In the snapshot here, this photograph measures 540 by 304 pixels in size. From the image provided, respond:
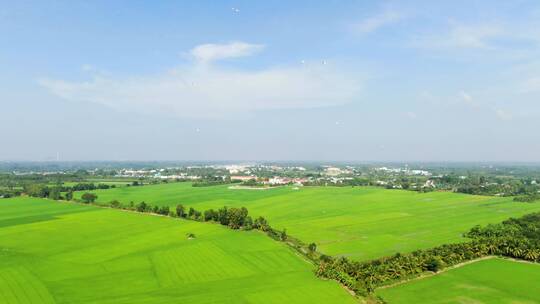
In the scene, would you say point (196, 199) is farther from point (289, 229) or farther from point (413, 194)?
point (413, 194)

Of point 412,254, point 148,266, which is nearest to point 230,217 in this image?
point 148,266

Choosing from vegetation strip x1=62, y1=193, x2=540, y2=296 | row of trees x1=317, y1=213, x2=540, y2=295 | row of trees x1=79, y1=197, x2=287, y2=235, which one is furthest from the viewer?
row of trees x1=79, y1=197, x2=287, y2=235

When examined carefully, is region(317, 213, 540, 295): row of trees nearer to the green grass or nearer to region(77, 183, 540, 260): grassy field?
the green grass

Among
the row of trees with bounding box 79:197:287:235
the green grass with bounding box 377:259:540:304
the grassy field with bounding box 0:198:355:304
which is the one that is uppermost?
the row of trees with bounding box 79:197:287:235

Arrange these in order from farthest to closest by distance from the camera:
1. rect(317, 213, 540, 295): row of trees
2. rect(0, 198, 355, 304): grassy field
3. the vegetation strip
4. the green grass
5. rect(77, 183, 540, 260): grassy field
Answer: rect(77, 183, 540, 260): grassy field, the vegetation strip, rect(317, 213, 540, 295): row of trees, the green grass, rect(0, 198, 355, 304): grassy field

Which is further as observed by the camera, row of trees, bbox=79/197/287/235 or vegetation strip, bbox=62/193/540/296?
row of trees, bbox=79/197/287/235

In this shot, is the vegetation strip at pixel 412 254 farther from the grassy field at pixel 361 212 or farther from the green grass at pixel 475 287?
the grassy field at pixel 361 212

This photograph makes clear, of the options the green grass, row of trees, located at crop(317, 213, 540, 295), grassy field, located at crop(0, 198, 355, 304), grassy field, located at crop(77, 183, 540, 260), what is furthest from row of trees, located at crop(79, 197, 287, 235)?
the green grass
